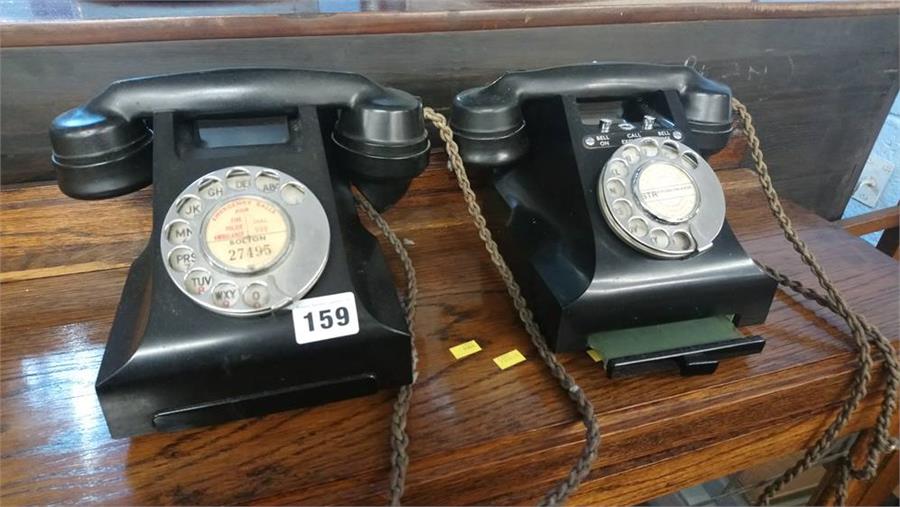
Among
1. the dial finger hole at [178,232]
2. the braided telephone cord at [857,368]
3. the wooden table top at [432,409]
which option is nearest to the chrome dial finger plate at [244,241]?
the dial finger hole at [178,232]

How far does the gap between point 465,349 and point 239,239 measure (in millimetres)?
249

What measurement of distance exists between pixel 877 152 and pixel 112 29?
5.16ft

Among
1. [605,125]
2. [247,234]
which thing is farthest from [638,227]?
[247,234]

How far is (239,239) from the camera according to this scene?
53cm

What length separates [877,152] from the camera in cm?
146

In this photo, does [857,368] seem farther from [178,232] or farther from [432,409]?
[178,232]

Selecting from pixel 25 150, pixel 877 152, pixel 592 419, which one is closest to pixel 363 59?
pixel 25 150

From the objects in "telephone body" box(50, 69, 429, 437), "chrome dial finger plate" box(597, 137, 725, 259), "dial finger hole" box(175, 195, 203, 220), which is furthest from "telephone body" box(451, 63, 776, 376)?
"dial finger hole" box(175, 195, 203, 220)

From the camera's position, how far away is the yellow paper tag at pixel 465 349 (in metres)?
0.63

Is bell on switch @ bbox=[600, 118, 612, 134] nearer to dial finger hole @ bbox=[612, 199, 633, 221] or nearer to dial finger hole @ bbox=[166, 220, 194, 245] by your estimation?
dial finger hole @ bbox=[612, 199, 633, 221]

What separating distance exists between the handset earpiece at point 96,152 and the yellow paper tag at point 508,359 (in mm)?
382

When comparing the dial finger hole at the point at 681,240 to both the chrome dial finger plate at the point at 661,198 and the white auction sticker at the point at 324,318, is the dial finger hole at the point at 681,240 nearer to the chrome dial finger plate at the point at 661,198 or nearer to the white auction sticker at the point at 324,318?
the chrome dial finger plate at the point at 661,198

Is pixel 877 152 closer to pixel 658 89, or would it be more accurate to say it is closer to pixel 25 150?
pixel 658 89

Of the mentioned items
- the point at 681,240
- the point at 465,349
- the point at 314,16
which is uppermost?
the point at 314,16
